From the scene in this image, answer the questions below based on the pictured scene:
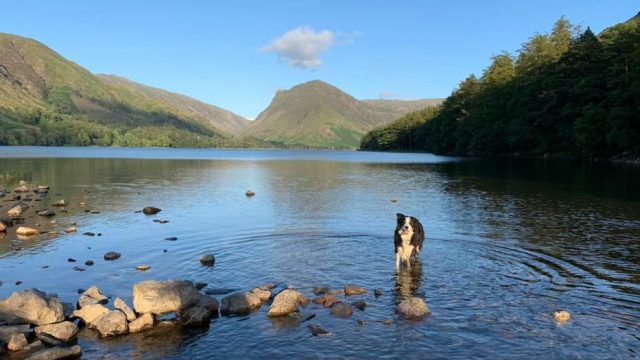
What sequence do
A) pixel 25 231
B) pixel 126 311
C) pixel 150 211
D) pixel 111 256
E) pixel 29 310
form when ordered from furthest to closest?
pixel 150 211
pixel 25 231
pixel 111 256
pixel 126 311
pixel 29 310

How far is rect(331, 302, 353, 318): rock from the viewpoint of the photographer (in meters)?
16.6

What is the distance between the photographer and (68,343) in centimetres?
1480

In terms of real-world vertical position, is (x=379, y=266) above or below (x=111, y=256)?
above

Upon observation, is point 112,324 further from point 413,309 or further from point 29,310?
point 413,309

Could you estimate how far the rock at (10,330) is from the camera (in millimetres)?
14438

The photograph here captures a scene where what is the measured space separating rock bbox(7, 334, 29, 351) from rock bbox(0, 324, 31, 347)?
23 cm

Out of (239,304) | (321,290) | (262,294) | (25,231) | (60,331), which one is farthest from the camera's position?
(25,231)

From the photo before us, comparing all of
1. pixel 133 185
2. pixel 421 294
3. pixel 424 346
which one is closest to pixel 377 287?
pixel 421 294

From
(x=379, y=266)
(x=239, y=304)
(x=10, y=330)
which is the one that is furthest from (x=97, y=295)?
(x=379, y=266)

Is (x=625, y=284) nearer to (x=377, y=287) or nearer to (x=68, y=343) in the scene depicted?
(x=377, y=287)

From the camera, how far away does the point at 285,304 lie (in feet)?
55.3

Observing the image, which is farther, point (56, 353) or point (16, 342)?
point (16, 342)

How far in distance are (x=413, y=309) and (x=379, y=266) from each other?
6.70m

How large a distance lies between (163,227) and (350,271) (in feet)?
57.9
